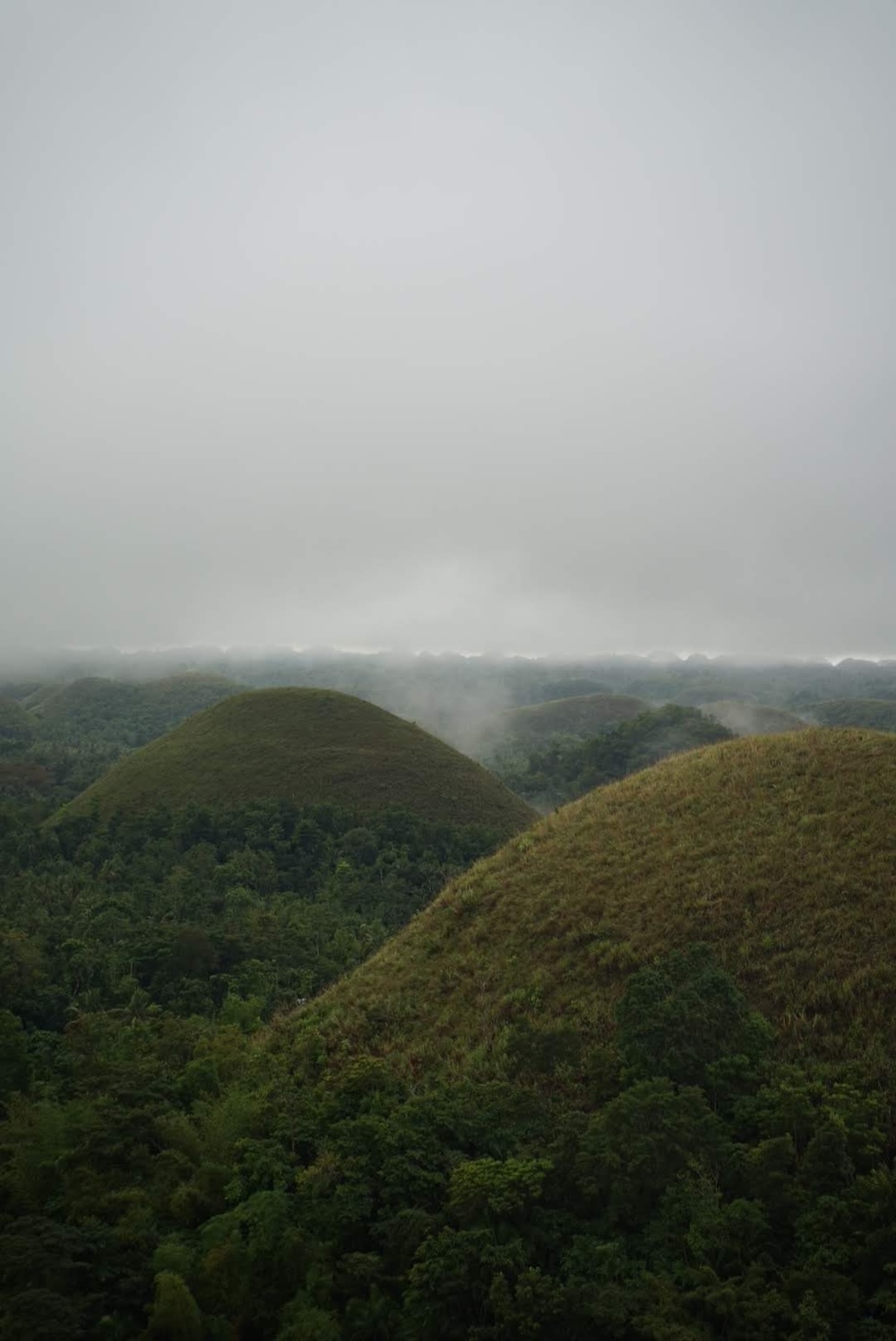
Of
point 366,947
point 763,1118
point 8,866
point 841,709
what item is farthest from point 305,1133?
point 841,709

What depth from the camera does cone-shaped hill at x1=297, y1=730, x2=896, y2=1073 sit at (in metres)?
14.5

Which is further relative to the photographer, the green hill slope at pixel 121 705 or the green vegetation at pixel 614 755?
the green hill slope at pixel 121 705

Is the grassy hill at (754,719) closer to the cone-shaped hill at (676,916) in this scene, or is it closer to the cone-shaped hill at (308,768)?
the cone-shaped hill at (308,768)

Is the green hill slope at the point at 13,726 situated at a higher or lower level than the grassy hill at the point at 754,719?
lower

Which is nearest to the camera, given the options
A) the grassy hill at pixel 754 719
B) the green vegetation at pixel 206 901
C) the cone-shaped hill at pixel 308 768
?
the green vegetation at pixel 206 901

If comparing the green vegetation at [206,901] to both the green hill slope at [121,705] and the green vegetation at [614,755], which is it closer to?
the green vegetation at [614,755]

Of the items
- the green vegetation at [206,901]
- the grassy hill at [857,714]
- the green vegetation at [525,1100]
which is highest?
the green vegetation at [525,1100]

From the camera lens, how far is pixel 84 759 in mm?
79375

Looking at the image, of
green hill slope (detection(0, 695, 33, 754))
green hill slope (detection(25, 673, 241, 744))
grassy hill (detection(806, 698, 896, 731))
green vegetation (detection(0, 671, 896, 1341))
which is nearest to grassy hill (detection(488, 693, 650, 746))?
grassy hill (detection(806, 698, 896, 731))

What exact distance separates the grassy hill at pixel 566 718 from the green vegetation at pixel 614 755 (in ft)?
119

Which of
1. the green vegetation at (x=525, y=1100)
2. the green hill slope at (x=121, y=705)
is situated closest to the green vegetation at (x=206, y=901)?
the green vegetation at (x=525, y=1100)

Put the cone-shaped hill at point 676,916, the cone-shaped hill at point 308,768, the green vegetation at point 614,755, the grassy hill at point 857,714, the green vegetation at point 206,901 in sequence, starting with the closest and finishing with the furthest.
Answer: the cone-shaped hill at point 676,916 < the green vegetation at point 206,901 < the cone-shaped hill at point 308,768 < the green vegetation at point 614,755 < the grassy hill at point 857,714

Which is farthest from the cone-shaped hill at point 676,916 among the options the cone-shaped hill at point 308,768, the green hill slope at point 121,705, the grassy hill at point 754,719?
the green hill slope at point 121,705

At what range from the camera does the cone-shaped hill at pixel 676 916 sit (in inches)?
571
